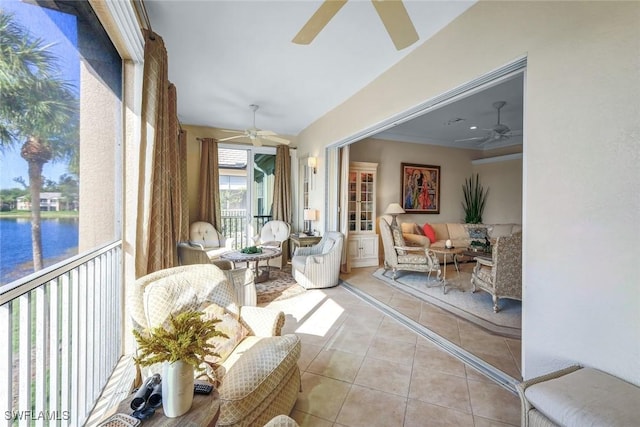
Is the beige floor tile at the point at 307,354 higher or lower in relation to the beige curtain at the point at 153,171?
lower

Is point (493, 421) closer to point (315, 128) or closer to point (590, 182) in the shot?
point (590, 182)

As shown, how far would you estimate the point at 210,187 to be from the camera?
17.5ft

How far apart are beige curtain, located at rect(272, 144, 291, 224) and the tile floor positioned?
2.88 m

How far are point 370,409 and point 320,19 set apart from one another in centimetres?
257

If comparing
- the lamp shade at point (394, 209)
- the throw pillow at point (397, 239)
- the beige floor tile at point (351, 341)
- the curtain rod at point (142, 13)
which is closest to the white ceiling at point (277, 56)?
the curtain rod at point (142, 13)

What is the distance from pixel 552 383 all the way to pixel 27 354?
2.33 m

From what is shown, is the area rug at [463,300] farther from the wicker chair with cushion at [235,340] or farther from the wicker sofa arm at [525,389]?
the wicker chair with cushion at [235,340]

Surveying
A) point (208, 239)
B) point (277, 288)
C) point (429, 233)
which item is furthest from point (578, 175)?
point (208, 239)

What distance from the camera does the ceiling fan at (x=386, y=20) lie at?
1462 millimetres

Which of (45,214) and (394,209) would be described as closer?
(45,214)

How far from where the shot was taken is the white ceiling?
2148 mm

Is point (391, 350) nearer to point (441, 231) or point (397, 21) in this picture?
point (397, 21)

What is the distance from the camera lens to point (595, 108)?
1372mm

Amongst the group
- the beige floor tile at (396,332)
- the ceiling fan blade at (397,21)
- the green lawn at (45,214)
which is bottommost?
the beige floor tile at (396,332)
